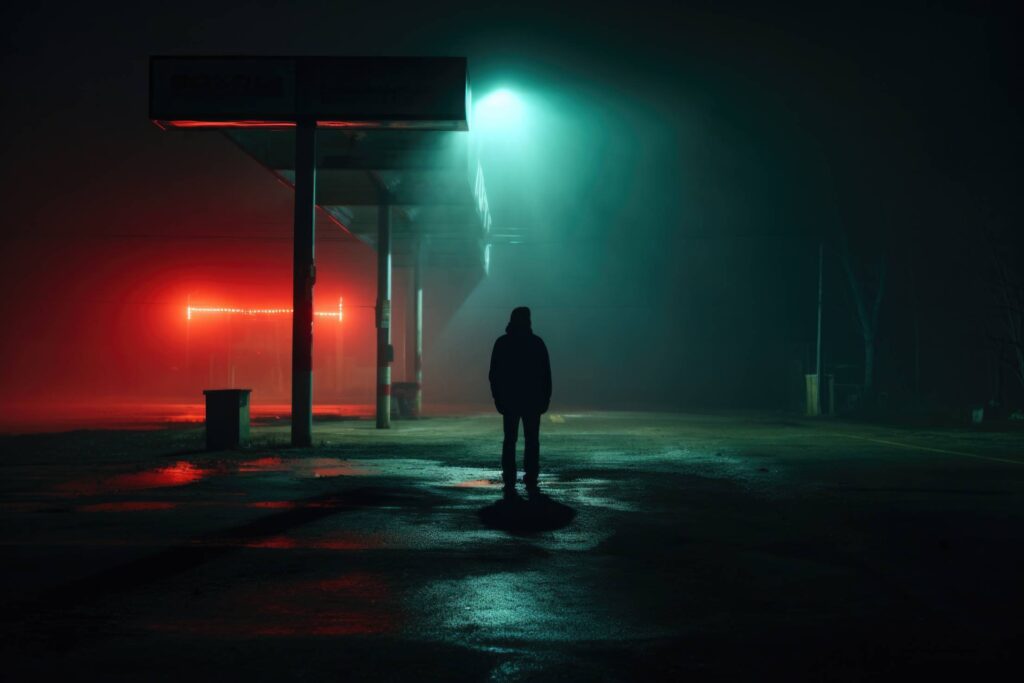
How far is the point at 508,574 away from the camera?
6324 millimetres

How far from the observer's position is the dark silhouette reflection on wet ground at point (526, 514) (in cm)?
837

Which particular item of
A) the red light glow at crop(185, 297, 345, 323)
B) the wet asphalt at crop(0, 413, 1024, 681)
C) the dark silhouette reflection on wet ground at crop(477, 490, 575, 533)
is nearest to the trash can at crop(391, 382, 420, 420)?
the wet asphalt at crop(0, 413, 1024, 681)

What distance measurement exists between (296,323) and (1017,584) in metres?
13.9

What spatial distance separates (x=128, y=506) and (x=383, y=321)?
15.7 m

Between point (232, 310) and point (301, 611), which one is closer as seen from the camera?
point (301, 611)

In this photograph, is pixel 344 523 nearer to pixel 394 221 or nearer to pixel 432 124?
pixel 432 124

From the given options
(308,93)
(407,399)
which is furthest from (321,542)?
(407,399)

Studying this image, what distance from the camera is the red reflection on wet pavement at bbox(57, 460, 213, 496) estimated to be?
11.0 meters

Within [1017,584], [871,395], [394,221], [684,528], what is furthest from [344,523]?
[871,395]

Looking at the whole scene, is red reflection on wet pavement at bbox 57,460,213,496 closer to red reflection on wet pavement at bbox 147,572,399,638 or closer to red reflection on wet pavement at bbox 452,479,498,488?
red reflection on wet pavement at bbox 452,479,498,488

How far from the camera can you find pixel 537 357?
10.5 metres

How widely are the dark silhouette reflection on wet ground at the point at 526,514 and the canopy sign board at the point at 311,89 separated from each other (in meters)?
9.77

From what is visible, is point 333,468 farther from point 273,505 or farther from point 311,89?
point 311,89

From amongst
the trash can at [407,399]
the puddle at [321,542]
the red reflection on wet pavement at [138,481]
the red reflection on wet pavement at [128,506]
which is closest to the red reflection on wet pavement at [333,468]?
the red reflection on wet pavement at [138,481]
